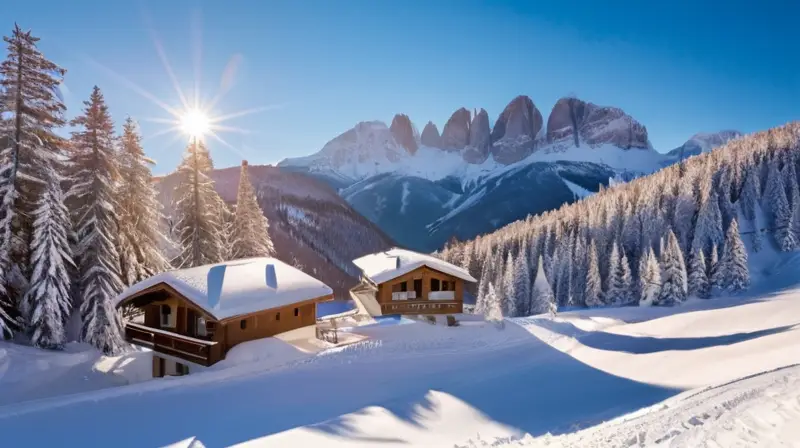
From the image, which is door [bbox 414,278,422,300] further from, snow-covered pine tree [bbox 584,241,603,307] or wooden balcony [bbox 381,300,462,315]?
snow-covered pine tree [bbox 584,241,603,307]

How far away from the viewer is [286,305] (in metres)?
20.5

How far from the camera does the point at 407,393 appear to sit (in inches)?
639

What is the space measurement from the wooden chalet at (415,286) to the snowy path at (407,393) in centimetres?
306

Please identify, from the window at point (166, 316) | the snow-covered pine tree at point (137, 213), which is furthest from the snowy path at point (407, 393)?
the snow-covered pine tree at point (137, 213)

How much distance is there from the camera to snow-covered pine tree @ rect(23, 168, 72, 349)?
19.9 metres

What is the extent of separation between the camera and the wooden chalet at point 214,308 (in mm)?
18719

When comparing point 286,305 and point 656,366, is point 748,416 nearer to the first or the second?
point 656,366

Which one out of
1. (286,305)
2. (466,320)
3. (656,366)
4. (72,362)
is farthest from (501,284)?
(72,362)

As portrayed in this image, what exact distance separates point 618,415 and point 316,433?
10.1m

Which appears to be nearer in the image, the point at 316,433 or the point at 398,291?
the point at 316,433

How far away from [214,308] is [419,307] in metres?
14.5

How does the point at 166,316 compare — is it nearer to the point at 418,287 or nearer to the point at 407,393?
the point at 407,393

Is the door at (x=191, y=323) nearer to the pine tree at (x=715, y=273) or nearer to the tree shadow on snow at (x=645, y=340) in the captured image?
the tree shadow on snow at (x=645, y=340)

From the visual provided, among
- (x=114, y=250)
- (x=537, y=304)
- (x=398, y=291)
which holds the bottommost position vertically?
(x=537, y=304)
